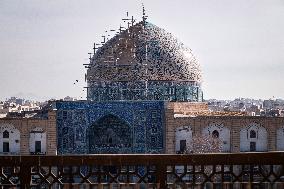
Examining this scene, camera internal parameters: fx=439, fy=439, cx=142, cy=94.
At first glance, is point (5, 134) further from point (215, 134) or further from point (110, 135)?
point (215, 134)

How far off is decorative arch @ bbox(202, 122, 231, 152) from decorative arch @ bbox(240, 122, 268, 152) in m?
0.59

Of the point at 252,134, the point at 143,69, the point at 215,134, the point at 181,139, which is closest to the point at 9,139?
the point at 143,69

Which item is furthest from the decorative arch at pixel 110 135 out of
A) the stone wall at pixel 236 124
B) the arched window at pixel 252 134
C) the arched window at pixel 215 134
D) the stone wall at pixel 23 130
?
the arched window at pixel 252 134

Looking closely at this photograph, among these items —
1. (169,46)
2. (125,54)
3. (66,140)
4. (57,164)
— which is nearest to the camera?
(57,164)

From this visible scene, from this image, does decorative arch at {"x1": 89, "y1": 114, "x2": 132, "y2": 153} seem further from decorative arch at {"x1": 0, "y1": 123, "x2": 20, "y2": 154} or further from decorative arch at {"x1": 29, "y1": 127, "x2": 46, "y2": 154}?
decorative arch at {"x1": 0, "y1": 123, "x2": 20, "y2": 154}

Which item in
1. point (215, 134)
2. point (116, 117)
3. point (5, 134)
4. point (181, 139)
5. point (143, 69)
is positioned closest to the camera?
point (116, 117)

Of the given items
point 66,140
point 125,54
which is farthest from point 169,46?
point 66,140

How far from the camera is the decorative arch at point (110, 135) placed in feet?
62.1

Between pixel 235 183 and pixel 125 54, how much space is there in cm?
1782

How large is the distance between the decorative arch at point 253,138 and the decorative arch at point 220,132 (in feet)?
1.93

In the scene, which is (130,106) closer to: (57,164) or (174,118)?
(174,118)

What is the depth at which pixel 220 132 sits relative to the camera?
1964cm

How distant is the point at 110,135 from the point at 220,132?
4.91 meters

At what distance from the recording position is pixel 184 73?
22.8 metres
